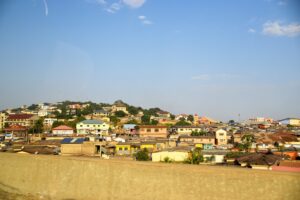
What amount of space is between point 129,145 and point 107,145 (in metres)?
1.85

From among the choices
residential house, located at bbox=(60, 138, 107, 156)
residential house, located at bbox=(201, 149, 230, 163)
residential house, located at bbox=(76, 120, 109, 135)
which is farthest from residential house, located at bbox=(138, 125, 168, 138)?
residential house, located at bbox=(60, 138, 107, 156)

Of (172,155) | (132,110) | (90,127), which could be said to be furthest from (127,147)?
(132,110)

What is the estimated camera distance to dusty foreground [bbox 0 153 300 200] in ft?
26.2

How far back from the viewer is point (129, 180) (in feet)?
31.1

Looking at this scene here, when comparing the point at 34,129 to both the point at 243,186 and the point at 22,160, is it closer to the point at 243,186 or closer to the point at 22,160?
the point at 22,160

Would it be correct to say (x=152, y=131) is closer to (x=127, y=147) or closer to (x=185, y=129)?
(x=185, y=129)

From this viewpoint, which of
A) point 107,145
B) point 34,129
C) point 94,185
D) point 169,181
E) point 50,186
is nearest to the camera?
point 169,181

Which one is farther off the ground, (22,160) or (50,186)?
(22,160)

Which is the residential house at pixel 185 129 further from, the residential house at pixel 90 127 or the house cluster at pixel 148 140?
the residential house at pixel 90 127

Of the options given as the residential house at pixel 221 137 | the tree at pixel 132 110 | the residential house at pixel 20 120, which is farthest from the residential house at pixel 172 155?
the tree at pixel 132 110

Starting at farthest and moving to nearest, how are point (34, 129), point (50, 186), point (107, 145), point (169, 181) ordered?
point (34, 129) → point (107, 145) → point (50, 186) → point (169, 181)

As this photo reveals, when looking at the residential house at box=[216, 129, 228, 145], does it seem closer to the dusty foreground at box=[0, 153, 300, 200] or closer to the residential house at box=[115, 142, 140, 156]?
the residential house at box=[115, 142, 140, 156]

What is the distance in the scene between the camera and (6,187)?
37.8 ft

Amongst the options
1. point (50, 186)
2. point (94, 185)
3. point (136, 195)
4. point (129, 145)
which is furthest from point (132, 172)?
point (129, 145)
